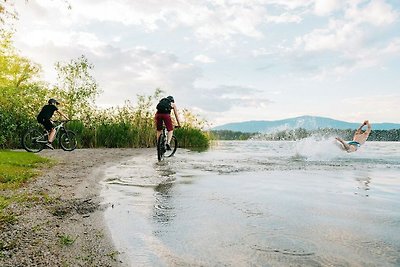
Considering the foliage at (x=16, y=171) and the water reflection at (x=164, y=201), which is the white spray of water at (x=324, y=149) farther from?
the foliage at (x=16, y=171)

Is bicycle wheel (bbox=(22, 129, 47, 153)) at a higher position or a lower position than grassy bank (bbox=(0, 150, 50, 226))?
higher

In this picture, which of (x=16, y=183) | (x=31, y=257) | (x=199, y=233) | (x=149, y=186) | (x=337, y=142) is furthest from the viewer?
(x=337, y=142)

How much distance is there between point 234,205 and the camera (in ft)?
17.4

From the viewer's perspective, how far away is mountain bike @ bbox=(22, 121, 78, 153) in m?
15.8

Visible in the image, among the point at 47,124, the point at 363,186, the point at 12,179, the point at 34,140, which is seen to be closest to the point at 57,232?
the point at 12,179

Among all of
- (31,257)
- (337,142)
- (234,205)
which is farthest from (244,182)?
(337,142)

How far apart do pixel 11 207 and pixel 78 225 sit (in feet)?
3.91

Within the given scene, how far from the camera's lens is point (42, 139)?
52.3ft

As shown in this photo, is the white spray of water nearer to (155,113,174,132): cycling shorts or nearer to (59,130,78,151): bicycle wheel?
(155,113,174,132): cycling shorts

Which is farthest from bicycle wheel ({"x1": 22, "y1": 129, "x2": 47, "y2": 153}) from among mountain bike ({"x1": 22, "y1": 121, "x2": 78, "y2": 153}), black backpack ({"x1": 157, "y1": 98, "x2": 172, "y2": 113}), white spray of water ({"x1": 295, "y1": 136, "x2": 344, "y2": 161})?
white spray of water ({"x1": 295, "y1": 136, "x2": 344, "y2": 161})

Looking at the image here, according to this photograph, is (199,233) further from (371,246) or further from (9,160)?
(9,160)

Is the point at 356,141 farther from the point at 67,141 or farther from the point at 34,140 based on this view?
the point at 34,140

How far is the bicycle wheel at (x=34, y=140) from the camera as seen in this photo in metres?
15.7

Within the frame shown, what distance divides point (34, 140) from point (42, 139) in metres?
0.32
